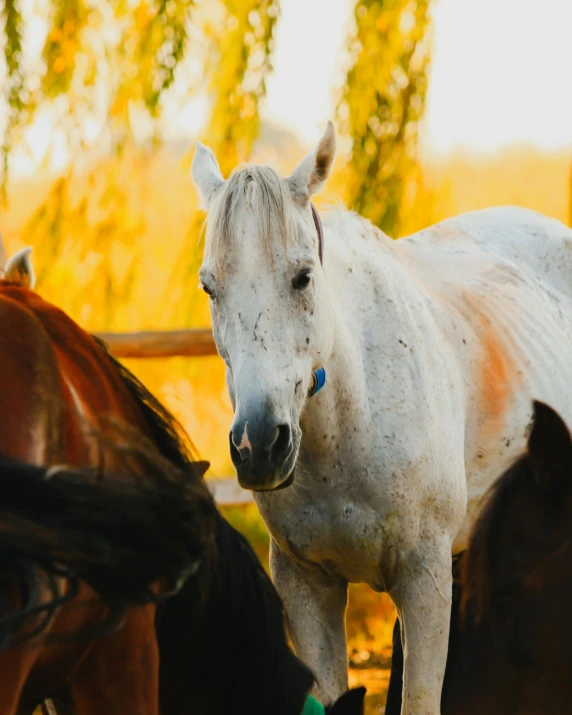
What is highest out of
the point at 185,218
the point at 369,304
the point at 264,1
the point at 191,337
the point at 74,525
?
the point at 264,1

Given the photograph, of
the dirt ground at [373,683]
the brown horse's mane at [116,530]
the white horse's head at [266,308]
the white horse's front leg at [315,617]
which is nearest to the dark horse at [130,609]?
the brown horse's mane at [116,530]

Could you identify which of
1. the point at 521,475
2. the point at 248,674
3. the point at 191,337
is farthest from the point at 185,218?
the point at 521,475

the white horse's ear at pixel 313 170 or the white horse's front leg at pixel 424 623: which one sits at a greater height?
the white horse's ear at pixel 313 170

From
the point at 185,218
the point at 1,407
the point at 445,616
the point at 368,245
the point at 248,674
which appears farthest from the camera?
the point at 185,218

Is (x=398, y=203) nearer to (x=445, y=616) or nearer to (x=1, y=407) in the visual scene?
(x=445, y=616)

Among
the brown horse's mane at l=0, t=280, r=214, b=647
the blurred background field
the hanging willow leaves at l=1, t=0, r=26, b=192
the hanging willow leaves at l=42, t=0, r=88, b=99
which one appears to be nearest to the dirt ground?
the blurred background field

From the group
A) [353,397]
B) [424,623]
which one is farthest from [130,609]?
[424,623]

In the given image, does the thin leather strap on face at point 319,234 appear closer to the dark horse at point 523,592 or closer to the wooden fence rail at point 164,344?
the dark horse at point 523,592

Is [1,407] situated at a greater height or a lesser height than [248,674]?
greater

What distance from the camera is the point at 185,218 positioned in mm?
5949

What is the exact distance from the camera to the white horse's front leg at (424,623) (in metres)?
2.72

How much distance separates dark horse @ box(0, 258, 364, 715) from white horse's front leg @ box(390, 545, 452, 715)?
2.61ft

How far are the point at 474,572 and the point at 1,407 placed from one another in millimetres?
795

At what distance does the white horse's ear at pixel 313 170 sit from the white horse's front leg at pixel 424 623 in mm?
970
